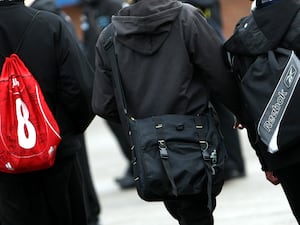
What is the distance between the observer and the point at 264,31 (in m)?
5.01

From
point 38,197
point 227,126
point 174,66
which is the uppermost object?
point 174,66

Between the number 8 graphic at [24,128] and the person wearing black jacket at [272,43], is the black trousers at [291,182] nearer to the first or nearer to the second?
the person wearing black jacket at [272,43]

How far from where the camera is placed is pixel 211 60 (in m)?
5.28

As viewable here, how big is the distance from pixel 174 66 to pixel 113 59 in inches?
14.5

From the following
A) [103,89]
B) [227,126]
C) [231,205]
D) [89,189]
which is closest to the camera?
[103,89]

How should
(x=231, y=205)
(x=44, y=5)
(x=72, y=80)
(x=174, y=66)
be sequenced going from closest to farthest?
1. (x=174, y=66)
2. (x=72, y=80)
3. (x=44, y=5)
4. (x=231, y=205)

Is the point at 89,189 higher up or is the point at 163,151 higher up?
the point at 163,151

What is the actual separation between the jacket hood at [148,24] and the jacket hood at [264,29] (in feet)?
1.28

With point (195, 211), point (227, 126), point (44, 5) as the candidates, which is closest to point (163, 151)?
point (195, 211)

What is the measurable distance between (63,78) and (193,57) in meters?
0.86

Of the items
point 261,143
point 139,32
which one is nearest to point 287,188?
point 261,143

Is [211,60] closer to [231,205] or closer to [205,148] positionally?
[205,148]

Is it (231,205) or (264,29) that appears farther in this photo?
(231,205)

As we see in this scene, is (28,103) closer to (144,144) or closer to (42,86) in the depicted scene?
(42,86)
